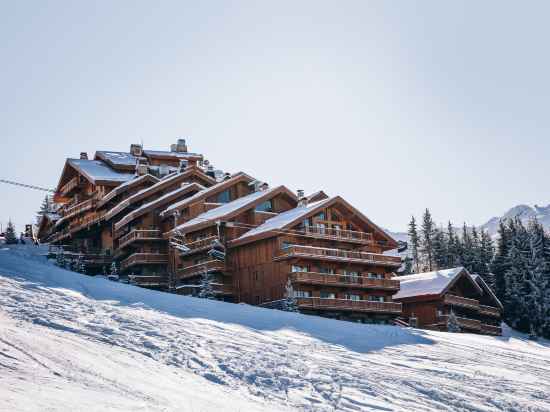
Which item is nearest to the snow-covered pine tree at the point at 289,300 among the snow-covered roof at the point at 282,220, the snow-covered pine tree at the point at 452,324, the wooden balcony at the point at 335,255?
the wooden balcony at the point at 335,255

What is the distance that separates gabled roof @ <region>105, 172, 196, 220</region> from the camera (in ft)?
202

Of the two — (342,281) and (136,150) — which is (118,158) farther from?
(342,281)

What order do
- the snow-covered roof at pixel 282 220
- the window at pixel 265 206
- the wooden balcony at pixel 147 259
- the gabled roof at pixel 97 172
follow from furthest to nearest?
the gabled roof at pixel 97 172
the wooden balcony at pixel 147 259
the window at pixel 265 206
the snow-covered roof at pixel 282 220

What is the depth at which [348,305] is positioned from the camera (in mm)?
51844

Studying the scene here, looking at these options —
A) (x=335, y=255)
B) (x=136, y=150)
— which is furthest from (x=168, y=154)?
(x=335, y=255)

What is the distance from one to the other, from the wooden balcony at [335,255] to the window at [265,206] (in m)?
6.98

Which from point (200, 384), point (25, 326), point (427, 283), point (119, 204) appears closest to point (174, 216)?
point (119, 204)

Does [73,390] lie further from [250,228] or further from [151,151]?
[151,151]

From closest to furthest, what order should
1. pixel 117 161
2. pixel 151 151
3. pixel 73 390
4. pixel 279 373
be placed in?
pixel 73 390 → pixel 279 373 → pixel 117 161 → pixel 151 151

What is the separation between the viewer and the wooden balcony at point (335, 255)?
164 ft

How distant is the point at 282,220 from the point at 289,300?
7779mm

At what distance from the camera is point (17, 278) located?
37.4 meters

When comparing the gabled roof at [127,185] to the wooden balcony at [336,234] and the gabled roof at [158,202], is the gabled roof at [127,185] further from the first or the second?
the wooden balcony at [336,234]

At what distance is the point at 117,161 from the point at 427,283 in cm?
3272
